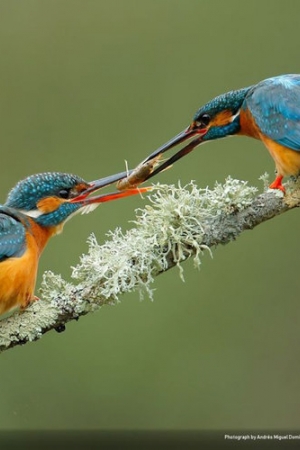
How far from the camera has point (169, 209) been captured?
153 inches

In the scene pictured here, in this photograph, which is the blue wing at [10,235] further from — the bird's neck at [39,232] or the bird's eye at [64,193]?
the bird's eye at [64,193]

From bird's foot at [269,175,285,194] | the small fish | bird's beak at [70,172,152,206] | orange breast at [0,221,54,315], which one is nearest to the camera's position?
bird's foot at [269,175,285,194]

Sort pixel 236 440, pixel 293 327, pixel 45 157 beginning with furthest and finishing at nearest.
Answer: pixel 45 157 < pixel 293 327 < pixel 236 440

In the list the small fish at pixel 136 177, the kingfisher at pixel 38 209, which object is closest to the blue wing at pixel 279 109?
the small fish at pixel 136 177

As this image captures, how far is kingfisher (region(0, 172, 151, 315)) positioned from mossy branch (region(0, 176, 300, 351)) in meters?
0.39

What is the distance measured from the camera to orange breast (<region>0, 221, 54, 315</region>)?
4125 millimetres

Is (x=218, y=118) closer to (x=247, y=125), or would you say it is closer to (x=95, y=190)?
(x=247, y=125)

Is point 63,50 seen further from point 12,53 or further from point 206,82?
point 206,82

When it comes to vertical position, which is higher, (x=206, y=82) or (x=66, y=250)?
(x=206, y=82)

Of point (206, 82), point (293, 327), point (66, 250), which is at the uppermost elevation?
point (206, 82)

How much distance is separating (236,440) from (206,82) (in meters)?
2.86

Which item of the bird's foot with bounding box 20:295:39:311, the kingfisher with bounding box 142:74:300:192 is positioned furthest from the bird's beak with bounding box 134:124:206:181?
the bird's foot with bounding box 20:295:39:311

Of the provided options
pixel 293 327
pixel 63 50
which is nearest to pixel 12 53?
pixel 63 50

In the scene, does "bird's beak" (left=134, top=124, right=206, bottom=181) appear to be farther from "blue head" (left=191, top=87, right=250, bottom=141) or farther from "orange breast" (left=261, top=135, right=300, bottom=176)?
"orange breast" (left=261, top=135, right=300, bottom=176)
